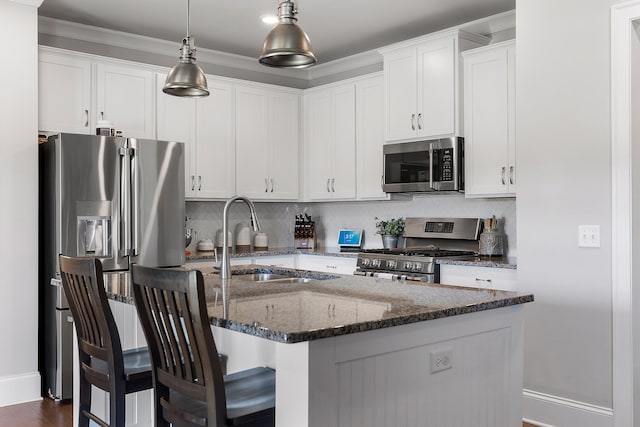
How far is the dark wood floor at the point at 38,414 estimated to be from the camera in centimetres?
362

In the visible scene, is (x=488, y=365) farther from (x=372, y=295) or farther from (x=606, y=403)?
(x=606, y=403)

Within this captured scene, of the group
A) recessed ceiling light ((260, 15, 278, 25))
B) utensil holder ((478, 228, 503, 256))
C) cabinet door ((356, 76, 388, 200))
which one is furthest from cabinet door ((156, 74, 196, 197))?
utensil holder ((478, 228, 503, 256))

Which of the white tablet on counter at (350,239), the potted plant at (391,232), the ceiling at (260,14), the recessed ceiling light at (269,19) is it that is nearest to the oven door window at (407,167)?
the potted plant at (391,232)

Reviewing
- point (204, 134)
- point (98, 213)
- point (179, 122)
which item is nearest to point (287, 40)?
point (98, 213)

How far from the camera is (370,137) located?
534cm

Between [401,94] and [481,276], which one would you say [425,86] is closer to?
[401,94]

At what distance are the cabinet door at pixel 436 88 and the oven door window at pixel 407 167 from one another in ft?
0.62

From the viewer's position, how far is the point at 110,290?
99.1 inches

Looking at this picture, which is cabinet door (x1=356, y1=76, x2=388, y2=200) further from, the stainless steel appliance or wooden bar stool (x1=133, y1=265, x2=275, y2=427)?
wooden bar stool (x1=133, y1=265, x2=275, y2=427)

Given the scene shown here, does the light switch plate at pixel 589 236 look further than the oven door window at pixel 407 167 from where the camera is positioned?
No

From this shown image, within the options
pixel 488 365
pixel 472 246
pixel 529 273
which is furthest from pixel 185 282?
pixel 472 246

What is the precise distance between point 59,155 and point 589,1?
3.32 metres

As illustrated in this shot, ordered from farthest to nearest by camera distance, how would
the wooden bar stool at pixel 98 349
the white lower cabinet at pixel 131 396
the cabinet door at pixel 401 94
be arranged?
the cabinet door at pixel 401 94
the white lower cabinet at pixel 131 396
the wooden bar stool at pixel 98 349

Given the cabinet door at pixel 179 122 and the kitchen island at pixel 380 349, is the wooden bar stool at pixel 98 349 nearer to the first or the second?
the kitchen island at pixel 380 349
